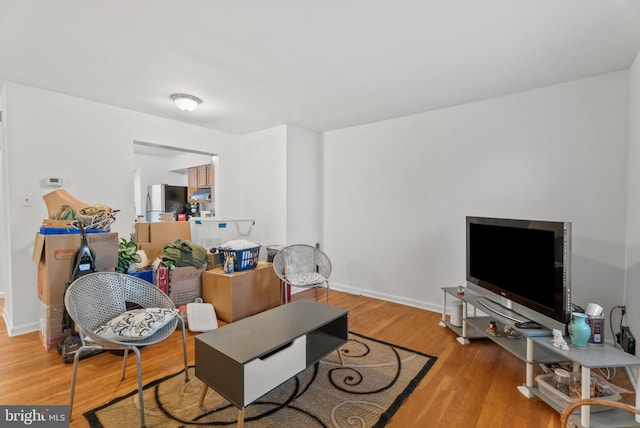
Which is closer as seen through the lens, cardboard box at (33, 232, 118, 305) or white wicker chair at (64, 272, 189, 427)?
white wicker chair at (64, 272, 189, 427)

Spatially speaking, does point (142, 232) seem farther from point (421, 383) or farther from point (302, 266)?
point (421, 383)

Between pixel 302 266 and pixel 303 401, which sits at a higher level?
pixel 302 266

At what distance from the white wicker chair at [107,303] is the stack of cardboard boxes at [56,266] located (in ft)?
2.38

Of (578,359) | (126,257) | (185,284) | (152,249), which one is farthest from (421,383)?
(152,249)

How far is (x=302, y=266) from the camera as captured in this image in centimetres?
346

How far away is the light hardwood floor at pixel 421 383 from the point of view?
5.59ft

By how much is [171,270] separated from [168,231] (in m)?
0.88

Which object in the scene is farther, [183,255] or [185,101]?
[183,255]

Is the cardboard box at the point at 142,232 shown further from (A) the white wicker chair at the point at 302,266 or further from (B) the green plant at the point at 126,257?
(A) the white wicker chair at the point at 302,266

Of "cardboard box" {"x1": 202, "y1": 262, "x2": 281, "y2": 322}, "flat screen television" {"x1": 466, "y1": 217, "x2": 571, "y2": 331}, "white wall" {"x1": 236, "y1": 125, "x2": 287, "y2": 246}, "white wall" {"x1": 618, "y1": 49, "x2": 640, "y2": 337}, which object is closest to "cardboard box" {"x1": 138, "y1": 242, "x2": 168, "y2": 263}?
"cardboard box" {"x1": 202, "y1": 262, "x2": 281, "y2": 322}

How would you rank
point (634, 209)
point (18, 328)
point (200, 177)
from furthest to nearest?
point (200, 177)
point (18, 328)
point (634, 209)

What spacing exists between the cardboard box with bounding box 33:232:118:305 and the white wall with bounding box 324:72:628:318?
2.79 metres

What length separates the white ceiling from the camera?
1696 millimetres

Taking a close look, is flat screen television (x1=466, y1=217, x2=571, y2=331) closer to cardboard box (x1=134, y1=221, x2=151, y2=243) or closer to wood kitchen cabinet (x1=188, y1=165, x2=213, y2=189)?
cardboard box (x1=134, y1=221, x2=151, y2=243)
